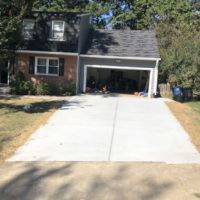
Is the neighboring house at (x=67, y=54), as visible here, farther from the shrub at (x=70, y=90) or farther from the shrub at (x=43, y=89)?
the shrub at (x=43, y=89)

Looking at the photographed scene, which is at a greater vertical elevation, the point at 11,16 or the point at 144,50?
the point at 11,16

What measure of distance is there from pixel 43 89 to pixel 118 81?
691cm

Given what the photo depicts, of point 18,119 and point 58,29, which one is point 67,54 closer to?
point 58,29

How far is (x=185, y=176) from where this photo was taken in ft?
33.9

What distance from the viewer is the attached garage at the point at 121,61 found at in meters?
28.8

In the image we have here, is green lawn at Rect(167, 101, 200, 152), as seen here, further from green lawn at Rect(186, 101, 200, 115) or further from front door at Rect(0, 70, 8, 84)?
front door at Rect(0, 70, 8, 84)

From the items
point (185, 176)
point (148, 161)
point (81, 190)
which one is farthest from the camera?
point (148, 161)

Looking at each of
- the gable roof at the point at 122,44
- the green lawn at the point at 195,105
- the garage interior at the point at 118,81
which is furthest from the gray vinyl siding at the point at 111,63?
the green lawn at the point at 195,105

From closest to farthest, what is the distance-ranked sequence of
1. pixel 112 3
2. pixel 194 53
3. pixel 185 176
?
pixel 185 176
pixel 194 53
pixel 112 3

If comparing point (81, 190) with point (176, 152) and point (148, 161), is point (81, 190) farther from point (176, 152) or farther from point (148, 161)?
point (176, 152)

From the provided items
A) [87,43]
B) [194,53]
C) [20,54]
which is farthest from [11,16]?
[194,53]

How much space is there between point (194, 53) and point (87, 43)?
7.25 m

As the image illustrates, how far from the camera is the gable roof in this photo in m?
29.1

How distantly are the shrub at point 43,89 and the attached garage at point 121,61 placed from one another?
2.67m
